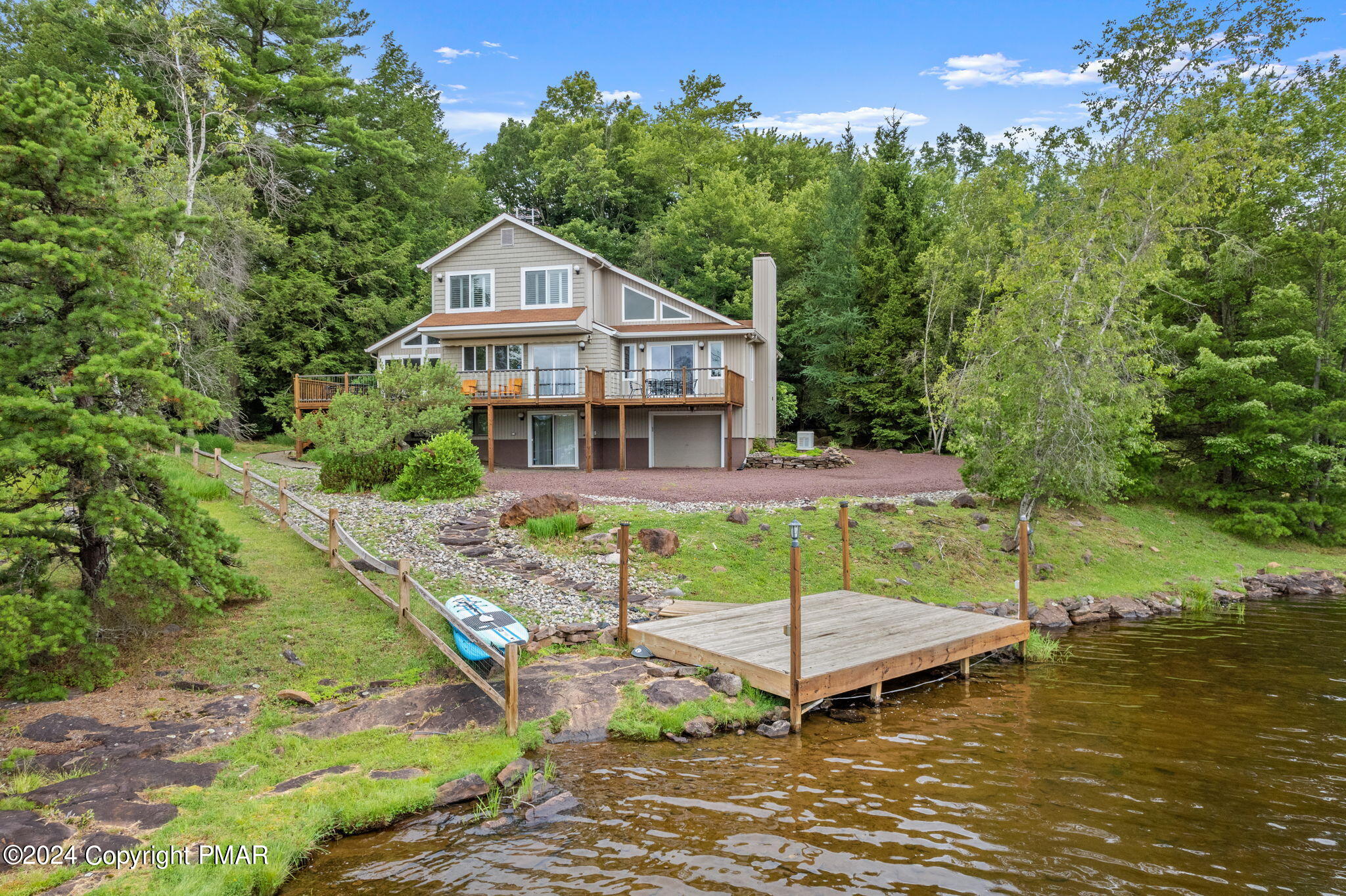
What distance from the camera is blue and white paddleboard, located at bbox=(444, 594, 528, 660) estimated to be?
782 cm

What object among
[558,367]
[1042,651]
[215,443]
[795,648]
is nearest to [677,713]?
[795,648]

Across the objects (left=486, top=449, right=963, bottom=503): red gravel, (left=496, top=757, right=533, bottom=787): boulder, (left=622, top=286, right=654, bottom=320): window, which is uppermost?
(left=622, top=286, right=654, bottom=320): window

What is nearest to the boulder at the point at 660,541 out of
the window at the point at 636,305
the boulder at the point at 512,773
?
the boulder at the point at 512,773

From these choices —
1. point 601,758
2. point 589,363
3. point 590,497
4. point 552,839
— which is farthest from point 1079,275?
point 589,363

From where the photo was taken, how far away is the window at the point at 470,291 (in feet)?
85.3

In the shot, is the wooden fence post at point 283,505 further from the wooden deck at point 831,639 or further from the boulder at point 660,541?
the wooden deck at point 831,639

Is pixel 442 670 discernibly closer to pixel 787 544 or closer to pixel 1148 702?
pixel 787 544

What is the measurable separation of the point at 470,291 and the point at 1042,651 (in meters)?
22.2

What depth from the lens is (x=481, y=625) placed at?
8.32 meters

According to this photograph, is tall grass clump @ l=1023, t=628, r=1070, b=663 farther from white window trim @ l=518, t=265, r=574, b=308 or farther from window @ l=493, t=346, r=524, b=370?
window @ l=493, t=346, r=524, b=370

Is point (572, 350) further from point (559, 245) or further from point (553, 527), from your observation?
point (553, 527)

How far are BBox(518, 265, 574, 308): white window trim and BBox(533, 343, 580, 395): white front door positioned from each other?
158 cm

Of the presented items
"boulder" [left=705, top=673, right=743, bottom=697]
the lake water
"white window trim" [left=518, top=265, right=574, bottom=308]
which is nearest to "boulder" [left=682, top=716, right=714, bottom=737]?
the lake water

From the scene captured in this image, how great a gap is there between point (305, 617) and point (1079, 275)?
563 inches
